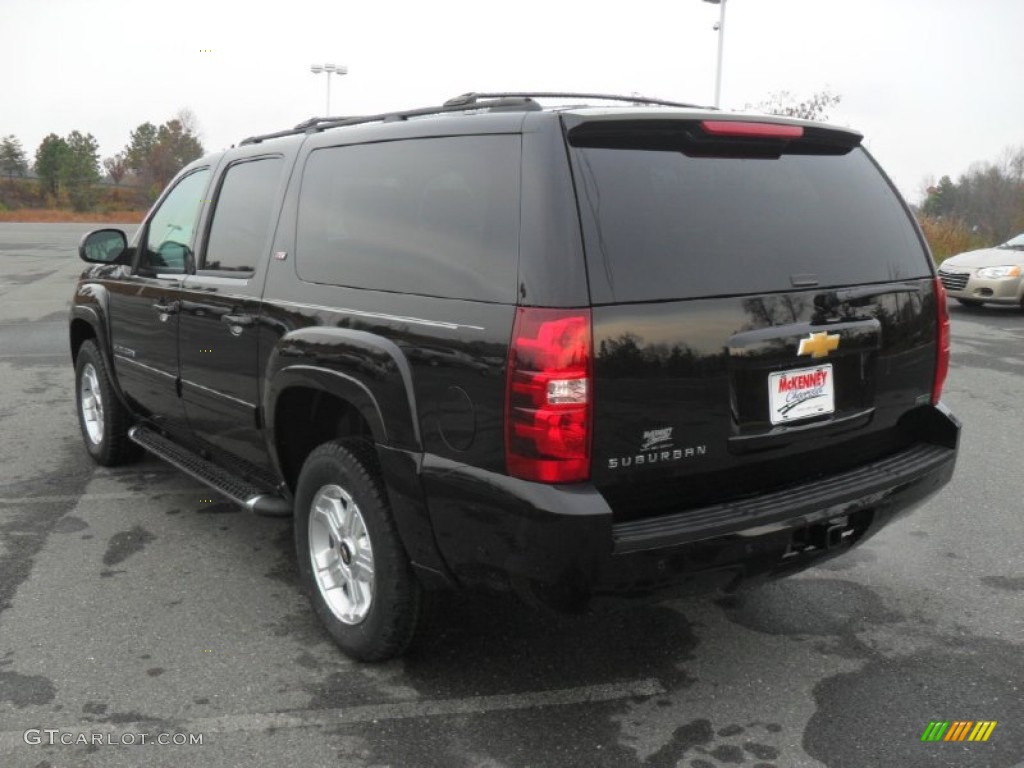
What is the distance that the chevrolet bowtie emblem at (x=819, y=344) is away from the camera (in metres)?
2.90

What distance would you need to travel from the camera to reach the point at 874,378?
317 cm

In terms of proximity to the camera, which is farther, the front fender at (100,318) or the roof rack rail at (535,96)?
the front fender at (100,318)

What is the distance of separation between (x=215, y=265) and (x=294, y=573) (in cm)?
139

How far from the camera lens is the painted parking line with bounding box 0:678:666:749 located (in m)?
2.94

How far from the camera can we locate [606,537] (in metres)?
2.58

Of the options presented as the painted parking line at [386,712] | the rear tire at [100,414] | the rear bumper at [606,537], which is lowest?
the painted parking line at [386,712]

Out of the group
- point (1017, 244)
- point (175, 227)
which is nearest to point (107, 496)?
point (175, 227)

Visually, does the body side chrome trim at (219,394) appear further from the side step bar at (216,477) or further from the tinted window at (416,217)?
the tinted window at (416,217)

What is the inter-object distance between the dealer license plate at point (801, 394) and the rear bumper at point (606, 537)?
251 millimetres

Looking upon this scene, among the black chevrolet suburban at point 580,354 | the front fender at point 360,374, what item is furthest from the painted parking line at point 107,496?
the front fender at point 360,374

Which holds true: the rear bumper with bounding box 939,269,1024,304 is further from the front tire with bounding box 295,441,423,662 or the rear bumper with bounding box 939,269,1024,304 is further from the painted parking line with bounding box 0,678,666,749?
the front tire with bounding box 295,441,423,662

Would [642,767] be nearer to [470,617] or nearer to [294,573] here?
[470,617]

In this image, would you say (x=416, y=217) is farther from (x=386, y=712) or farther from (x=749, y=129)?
(x=386, y=712)

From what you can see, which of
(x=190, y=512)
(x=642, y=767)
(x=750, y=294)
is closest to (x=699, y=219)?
(x=750, y=294)
